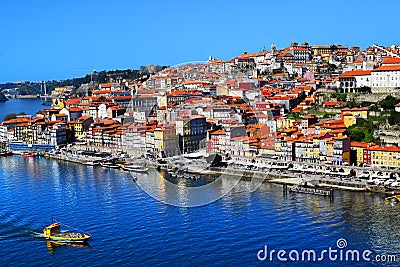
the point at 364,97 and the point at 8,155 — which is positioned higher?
the point at 364,97

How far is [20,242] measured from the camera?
6922mm

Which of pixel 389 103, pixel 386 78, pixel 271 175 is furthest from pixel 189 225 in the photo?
pixel 386 78

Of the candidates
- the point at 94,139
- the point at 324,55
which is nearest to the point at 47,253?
the point at 94,139

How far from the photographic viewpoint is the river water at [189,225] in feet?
20.9

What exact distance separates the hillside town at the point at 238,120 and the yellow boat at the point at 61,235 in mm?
2652

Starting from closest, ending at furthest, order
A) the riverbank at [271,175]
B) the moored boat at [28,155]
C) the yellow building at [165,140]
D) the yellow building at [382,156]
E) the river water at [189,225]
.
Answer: the river water at [189,225] → the riverbank at [271,175] → the yellow building at [382,156] → the yellow building at [165,140] → the moored boat at [28,155]

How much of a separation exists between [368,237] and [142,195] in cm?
361

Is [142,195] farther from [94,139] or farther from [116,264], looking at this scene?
[94,139]

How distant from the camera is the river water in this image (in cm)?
636

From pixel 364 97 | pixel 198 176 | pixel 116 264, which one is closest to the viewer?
pixel 116 264

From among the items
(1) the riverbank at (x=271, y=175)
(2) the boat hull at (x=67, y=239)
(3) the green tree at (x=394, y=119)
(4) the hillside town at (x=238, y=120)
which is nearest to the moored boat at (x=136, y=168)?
(1) the riverbank at (x=271, y=175)

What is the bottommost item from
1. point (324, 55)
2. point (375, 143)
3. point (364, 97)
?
point (375, 143)

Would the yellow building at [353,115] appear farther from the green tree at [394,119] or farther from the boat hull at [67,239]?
the boat hull at [67,239]

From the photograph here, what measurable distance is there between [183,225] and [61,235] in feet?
4.82
